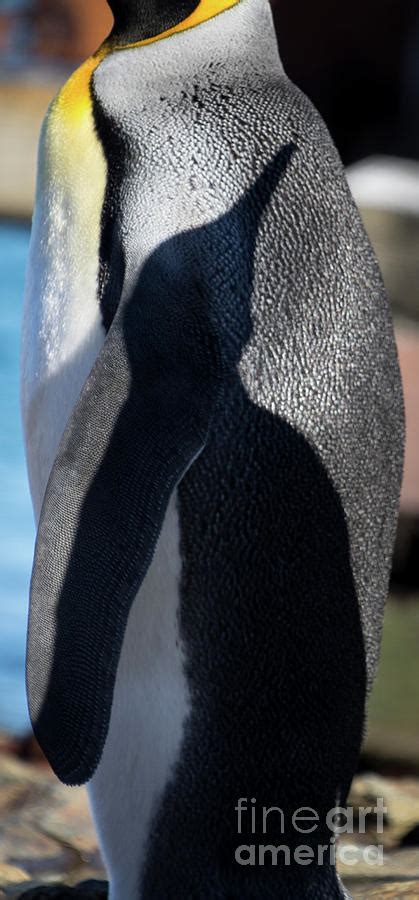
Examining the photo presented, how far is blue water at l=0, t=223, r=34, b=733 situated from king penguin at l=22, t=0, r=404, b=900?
2321 mm

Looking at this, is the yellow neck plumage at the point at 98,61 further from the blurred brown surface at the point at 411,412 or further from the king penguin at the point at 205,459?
the blurred brown surface at the point at 411,412

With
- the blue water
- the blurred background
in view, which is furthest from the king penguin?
the blue water

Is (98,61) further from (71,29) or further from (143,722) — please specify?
(71,29)

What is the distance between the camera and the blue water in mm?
5172

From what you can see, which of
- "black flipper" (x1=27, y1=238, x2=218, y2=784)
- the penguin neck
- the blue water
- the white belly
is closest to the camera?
Answer: "black flipper" (x1=27, y1=238, x2=218, y2=784)

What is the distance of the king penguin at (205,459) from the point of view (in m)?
1.68

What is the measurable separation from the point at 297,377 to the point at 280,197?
247mm

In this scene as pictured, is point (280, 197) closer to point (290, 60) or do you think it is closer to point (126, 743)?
point (126, 743)

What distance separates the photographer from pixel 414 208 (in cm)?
395

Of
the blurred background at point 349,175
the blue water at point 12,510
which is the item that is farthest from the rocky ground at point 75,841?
the blue water at point 12,510

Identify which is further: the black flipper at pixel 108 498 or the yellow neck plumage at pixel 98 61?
the yellow neck plumage at pixel 98 61

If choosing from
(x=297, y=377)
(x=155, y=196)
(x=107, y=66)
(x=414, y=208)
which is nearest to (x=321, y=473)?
(x=297, y=377)

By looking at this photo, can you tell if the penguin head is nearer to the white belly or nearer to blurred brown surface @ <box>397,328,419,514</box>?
the white belly

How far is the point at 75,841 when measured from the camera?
2715 millimetres
